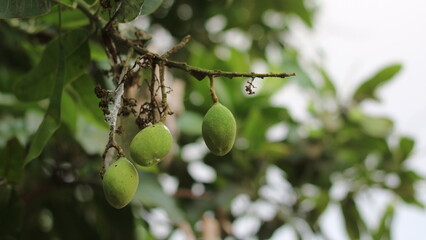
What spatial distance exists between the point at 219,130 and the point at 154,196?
802 millimetres

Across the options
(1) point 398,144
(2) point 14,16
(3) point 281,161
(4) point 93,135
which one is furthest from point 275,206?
(2) point 14,16

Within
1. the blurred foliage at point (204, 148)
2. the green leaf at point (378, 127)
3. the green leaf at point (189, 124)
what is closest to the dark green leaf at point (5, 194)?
the blurred foliage at point (204, 148)

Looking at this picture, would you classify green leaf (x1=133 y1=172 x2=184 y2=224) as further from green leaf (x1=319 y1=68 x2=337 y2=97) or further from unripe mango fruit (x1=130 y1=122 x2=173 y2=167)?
green leaf (x1=319 y1=68 x2=337 y2=97)

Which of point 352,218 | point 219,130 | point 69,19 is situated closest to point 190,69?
point 219,130

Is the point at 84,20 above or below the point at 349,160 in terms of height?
above

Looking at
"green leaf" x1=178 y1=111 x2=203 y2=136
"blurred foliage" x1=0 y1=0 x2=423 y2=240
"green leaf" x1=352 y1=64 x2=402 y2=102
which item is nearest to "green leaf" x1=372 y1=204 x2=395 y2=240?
"blurred foliage" x1=0 y1=0 x2=423 y2=240

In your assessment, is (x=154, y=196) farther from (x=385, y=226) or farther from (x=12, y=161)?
(x=385, y=226)

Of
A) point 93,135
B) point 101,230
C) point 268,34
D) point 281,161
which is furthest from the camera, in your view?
→ point 268,34

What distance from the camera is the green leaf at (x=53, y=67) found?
2.97 ft

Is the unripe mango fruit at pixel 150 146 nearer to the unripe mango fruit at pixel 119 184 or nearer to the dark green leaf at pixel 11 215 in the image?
the unripe mango fruit at pixel 119 184

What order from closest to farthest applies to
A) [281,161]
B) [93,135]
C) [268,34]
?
[93,135] < [281,161] < [268,34]

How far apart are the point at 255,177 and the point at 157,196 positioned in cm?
43

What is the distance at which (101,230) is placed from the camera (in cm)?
152

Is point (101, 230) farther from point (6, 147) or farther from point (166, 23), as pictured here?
point (166, 23)
